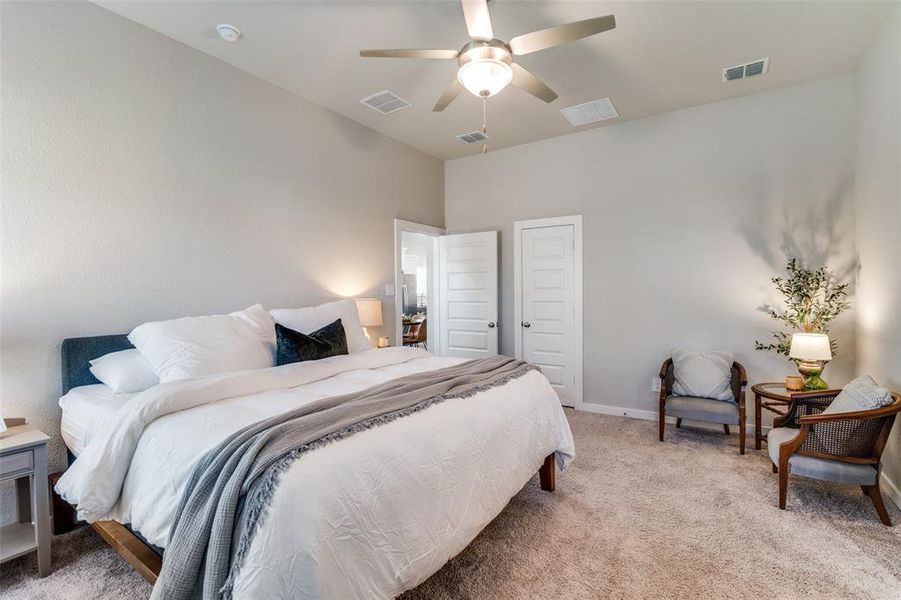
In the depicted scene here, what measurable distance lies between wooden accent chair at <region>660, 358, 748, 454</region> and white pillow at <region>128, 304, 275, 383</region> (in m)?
3.23

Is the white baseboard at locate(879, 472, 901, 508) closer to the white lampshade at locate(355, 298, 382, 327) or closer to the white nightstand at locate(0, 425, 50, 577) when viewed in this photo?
the white lampshade at locate(355, 298, 382, 327)

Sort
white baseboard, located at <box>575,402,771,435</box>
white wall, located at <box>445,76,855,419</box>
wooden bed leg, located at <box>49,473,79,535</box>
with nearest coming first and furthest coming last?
wooden bed leg, located at <box>49,473,79,535</box> < white wall, located at <box>445,76,855,419</box> < white baseboard, located at <box>575,402,771,435</box>

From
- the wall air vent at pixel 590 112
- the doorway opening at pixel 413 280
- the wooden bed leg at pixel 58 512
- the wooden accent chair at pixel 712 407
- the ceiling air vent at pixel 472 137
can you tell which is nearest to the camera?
the wooden bed leg at pixel 58 512

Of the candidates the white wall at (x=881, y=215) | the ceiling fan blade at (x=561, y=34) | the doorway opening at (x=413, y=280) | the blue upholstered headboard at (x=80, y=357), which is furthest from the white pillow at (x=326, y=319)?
the doorway opening at (x=413, y=280)

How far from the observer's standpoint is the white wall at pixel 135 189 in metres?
2.30

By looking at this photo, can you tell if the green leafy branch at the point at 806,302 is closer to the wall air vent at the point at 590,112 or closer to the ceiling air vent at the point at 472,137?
the wall air vent at the point at 590,112

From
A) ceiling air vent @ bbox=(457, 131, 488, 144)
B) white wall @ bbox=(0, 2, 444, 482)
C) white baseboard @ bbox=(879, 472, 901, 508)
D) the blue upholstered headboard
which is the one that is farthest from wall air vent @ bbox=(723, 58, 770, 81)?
the blue upholstered headboard

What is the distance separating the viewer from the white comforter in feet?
4.01

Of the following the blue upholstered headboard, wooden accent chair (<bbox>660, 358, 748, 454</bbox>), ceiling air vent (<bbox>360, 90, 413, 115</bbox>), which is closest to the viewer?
the blue upholstered headboard

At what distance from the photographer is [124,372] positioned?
230 centimetres

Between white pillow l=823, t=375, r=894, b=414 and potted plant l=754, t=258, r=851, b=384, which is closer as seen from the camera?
white pillow l=823, t=375, r=894, b=414

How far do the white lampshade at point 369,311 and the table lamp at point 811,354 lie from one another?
3460 millimetres

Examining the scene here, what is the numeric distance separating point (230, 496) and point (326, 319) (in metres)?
2.10

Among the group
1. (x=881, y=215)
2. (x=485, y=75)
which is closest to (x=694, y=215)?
(x=881, y=215)
